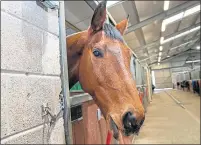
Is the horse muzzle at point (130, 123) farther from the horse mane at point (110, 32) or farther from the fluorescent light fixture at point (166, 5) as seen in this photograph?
the fluorescent light fixture at point (166, 5)

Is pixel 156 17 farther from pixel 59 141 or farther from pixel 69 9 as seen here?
pixel 59 141

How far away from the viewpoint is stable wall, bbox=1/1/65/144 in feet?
1.87

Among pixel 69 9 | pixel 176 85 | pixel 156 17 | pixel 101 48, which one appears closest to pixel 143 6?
pixel 156 17

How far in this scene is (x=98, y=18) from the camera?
95 cm

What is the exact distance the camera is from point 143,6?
14.6 ft

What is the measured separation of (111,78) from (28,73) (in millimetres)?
369

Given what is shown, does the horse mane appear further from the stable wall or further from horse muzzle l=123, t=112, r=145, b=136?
horse muzzle l=123, t=112, r=145, b=136

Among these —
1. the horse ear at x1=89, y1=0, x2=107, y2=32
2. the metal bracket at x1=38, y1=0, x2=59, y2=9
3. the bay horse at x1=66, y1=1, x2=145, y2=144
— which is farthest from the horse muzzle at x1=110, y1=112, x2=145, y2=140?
the metal bracket at x1=38, y1=0, x2=59, y2=9

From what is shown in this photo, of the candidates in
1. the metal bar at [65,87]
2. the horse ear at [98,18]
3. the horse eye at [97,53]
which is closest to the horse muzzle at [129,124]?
the metal bar at [65,87]

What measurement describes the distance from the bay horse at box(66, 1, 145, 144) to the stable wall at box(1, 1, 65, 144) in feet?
0.59

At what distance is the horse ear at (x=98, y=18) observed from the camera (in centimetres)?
89

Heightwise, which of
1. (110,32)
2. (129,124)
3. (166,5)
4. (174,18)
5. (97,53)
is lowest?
(129,124)

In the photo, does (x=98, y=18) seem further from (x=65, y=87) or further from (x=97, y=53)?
→ (x=65, y=87)

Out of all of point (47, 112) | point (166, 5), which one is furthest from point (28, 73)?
point (166, 5)
